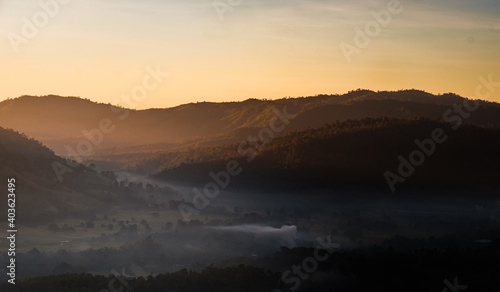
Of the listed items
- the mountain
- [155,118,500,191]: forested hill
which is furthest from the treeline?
[155,118,500,191]: forested hill

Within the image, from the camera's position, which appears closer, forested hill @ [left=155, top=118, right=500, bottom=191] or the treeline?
A: the treeline

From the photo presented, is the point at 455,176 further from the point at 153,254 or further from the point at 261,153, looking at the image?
the point at 153,254

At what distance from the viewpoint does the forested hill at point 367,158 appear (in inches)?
4363

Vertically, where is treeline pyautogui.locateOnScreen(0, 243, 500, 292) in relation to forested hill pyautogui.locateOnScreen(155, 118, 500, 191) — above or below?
below

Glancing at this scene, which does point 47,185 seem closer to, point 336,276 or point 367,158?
point 336,276

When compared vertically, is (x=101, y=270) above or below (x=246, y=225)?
below

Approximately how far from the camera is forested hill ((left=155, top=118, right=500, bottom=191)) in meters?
111

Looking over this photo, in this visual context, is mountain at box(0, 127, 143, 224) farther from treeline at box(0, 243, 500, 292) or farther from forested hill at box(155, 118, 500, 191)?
treeline at box(0, 243, 500, 292)

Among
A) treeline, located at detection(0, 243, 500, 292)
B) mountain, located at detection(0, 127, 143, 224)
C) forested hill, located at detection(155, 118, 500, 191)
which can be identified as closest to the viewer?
treeline, located at detection(0, 243, 500, 292)

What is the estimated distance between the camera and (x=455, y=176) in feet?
360

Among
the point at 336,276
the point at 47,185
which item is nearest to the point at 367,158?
the point at 47,185

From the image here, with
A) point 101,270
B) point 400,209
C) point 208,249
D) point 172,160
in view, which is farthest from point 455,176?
point 172,160

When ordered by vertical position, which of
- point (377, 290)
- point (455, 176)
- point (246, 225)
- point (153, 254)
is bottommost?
point (377, 290)

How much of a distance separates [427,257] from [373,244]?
11313 mm
